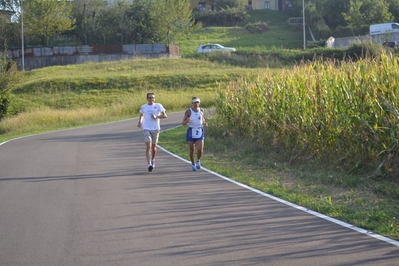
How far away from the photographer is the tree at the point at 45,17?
71.9 meters

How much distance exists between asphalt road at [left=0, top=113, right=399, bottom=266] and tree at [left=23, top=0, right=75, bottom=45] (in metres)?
58.6

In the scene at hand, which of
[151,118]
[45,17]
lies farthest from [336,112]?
[45,17]

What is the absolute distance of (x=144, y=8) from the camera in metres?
76.6

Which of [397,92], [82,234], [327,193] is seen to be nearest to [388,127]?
[397,92]

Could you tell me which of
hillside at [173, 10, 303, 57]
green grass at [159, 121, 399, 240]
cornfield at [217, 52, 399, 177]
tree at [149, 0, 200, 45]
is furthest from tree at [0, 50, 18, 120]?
tree at [149, 0, 200, 45]

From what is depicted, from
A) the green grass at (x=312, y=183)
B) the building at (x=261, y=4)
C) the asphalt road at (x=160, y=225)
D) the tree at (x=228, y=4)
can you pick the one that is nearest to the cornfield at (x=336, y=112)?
the green grass at (x=312, y=183)

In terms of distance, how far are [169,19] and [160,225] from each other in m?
66.2

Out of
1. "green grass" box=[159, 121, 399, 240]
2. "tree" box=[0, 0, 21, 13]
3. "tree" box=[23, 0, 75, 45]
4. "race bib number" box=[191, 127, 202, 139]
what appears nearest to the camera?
"green grass" box=[159, 121, 399, 240]

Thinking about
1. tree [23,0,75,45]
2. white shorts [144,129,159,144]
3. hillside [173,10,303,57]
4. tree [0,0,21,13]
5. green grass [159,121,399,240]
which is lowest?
green grass [159,121,399,240]

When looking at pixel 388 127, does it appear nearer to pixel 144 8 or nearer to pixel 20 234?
Result: pixel 20 234

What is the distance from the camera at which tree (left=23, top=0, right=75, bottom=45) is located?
71875 millimetres

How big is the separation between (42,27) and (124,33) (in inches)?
371

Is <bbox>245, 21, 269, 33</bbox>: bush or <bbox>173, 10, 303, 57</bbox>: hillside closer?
<bbox>173, 10, 303, 57</bbox>: hillside

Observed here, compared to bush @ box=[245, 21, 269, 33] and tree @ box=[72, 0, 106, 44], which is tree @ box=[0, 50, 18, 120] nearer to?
tree @ box=[72, 0, 106, 44]
